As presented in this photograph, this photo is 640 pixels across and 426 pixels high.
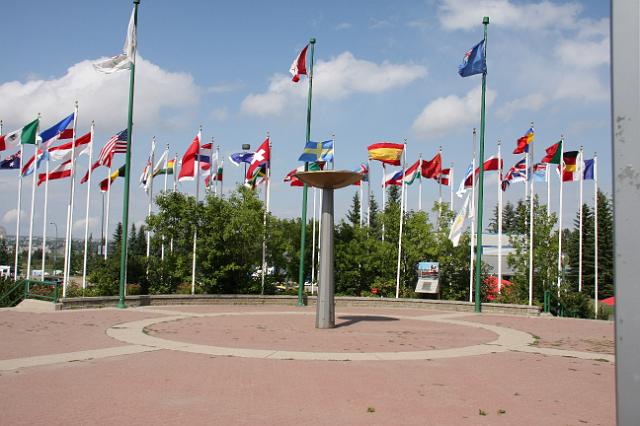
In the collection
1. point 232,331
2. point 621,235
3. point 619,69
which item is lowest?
point 232,331

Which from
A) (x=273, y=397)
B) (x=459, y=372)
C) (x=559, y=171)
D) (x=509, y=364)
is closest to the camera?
(x=273, y=397)

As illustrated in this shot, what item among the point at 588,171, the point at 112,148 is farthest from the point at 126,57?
the point at 588,171

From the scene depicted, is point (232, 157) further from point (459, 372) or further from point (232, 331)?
point (459, 372)

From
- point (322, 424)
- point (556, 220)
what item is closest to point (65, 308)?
point (322, 424)

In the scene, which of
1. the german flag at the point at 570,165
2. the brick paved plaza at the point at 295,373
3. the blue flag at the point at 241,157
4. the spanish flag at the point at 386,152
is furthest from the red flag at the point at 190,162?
the german flag at the point at 570,165

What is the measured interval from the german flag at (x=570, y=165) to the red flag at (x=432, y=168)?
593cm

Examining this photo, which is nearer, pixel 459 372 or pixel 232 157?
pixel 459 372

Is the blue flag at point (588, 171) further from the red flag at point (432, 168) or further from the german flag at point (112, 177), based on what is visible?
the german flag at point (112, 177)

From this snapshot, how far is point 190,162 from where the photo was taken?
1080 inches

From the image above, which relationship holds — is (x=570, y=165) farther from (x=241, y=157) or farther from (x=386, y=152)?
(x=241, y=157)

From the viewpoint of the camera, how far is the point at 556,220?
31656 mm

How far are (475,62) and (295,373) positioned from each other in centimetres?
1723

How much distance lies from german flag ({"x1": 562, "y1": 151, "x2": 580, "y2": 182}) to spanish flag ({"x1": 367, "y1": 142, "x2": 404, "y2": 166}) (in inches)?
310

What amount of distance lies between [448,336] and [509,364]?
438cm
